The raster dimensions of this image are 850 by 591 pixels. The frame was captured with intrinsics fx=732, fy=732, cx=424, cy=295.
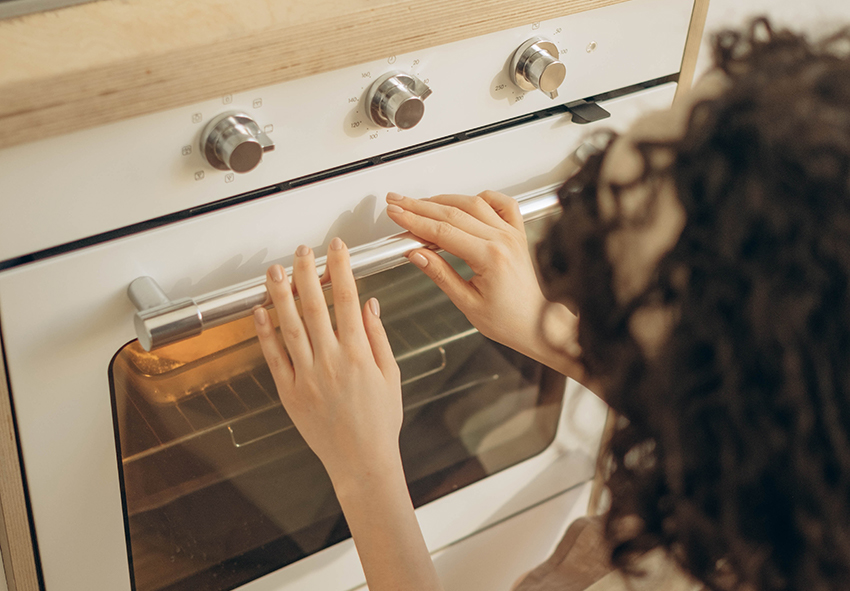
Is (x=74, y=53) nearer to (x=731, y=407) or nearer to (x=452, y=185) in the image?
(x=452, y=185)

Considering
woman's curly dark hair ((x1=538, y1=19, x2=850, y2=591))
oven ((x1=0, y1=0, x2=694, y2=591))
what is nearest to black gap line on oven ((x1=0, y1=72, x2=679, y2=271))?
oven ((x1=0, y1=0, x2=694, y2=591))

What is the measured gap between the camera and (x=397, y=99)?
1.50 ft

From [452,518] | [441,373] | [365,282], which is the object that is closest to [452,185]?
[365,282]

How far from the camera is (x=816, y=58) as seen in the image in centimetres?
41

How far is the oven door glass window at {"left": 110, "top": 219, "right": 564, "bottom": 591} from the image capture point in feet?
1.76

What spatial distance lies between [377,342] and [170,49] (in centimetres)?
22

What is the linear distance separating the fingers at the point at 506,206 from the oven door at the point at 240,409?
0.08 ft

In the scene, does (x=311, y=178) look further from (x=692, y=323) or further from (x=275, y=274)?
(x=692, y=323)

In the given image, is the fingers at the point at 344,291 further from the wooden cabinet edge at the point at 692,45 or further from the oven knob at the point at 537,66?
the wooden cabinet edge at the point at 692,45

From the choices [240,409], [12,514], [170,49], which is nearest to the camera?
[170,49]

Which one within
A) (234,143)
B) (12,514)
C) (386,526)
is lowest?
(386,526)

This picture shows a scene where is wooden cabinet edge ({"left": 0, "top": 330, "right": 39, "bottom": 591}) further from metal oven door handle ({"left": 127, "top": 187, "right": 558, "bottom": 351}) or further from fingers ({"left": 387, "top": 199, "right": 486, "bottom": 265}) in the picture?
fingers ({"left": 387, "top": 199, "right": 486, "bottom": 265})

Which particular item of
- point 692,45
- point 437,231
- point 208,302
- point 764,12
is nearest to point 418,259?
point 437,231

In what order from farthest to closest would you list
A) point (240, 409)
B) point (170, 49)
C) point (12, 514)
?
1. point (240, 409)
2. point (12, 514)
3. point (170, 49)
